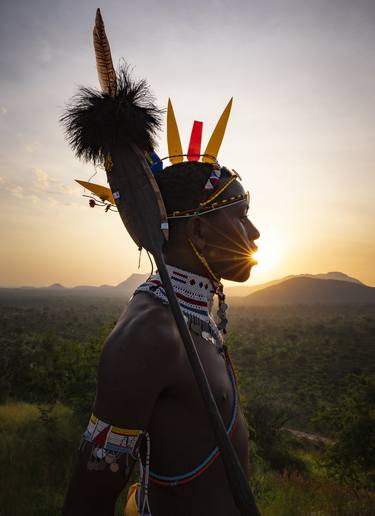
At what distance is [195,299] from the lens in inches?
91.0

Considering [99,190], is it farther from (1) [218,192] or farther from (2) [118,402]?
(2) [118,402]

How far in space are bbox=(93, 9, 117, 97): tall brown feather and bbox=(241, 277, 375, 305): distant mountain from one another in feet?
495

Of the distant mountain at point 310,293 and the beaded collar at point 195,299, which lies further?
the distant mountain at point 310,293

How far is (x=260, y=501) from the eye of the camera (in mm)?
7809

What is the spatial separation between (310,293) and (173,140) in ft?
542

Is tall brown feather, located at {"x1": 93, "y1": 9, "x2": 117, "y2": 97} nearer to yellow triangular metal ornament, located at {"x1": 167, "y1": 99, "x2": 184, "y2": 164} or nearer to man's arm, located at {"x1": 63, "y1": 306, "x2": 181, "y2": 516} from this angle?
yellow triangular metal ornament, located at {"x1": 167, "y1": 99, "x2": 184, "y2": 164}

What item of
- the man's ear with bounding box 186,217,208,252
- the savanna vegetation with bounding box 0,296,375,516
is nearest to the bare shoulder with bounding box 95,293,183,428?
the man's ear with bounding box 186,217,208,252

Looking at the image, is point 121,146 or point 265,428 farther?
point 265,428

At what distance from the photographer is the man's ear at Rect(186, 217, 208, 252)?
230 cm

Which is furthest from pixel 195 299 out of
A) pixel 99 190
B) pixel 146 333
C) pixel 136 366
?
pixel 99 190

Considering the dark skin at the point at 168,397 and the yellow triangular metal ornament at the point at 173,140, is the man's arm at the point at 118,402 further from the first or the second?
the yellow triangular metal ornament at the point at 173,140

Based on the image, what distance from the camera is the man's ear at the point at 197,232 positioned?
90.7 inches

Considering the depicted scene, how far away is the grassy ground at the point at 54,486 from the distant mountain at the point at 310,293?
141999mm

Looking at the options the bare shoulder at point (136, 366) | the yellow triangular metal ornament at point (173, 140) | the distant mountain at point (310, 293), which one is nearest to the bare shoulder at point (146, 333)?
the bare shoulder at point (136, 366)
